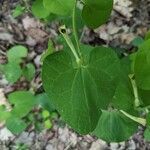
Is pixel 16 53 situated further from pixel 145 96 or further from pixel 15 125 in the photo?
pixel 145 96

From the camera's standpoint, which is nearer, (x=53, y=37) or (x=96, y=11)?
(x=96, y=11)

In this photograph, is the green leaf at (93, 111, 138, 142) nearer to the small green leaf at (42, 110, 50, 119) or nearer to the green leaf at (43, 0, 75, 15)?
the green leaf at (43, 0, 75, 15)

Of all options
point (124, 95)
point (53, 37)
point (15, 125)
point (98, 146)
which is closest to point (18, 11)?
point (53, 37)

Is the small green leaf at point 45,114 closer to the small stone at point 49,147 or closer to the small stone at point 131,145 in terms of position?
the small stone at point 49,147

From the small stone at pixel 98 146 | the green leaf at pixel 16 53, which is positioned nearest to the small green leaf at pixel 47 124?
the small stone at pixel 98 146

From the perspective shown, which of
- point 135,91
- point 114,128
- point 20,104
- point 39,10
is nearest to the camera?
point 135,91

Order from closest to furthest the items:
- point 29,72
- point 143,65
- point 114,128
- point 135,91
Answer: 1. point 143,65
2. point 135,91
3. point 114,128
4. point 29,72

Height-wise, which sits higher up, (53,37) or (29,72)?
(53,37)
